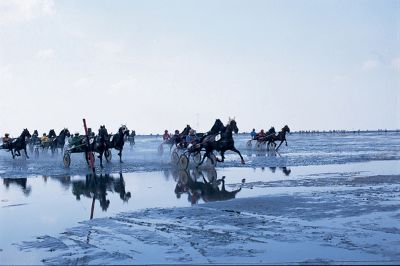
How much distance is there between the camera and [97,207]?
11117 millimetres

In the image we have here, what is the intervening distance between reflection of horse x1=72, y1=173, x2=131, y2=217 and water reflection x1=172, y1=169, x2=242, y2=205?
176cm

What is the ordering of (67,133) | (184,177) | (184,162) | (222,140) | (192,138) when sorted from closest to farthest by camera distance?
(184,177) < (222,140) < (184,162) < (192,138) < (67,133)

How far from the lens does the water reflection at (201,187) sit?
12.7m

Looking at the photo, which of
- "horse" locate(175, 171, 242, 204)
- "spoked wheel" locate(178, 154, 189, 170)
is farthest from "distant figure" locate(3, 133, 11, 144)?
"horse" locate(175, 171, 242, 204)

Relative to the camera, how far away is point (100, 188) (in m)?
15.1

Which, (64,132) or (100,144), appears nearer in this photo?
(100,144)

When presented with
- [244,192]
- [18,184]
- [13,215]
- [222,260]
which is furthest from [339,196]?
[18,184]

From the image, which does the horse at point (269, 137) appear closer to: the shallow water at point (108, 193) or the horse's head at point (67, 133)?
the horse's head at point (67, 133)

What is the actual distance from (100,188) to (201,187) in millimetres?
3210

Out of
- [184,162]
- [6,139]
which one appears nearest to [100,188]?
[184,162]

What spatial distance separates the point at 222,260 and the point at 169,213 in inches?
157

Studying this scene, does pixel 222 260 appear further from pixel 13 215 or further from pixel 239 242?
pixel 13 215

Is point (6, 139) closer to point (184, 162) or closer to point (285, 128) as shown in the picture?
point (184, 162)

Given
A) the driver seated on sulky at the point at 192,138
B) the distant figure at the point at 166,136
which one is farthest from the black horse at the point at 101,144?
the distant figure at the point at 166,136
